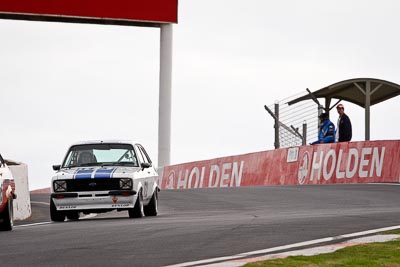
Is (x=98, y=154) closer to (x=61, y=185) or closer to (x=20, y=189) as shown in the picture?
(x=61, y=185)

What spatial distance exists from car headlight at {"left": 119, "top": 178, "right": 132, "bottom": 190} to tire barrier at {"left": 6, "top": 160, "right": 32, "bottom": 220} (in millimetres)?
2976

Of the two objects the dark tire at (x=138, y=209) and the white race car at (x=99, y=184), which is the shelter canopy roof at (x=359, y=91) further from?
the dark tire at (x=138, y=209)

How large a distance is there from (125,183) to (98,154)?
1181mm

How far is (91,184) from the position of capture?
20.1 metres

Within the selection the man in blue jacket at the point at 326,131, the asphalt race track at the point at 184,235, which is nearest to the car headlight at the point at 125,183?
the asphalt race track at the point at 184,235

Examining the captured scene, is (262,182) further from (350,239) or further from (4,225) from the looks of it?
(350,239)

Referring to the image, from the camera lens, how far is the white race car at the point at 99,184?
20016 mm

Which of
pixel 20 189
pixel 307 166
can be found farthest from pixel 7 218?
pixel 307 166

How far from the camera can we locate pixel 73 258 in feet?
39.4

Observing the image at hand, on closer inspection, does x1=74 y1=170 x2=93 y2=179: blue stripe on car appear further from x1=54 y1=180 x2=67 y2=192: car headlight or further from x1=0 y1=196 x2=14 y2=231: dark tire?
x1=0 y1=196 x2=14 y2=231: dark tire

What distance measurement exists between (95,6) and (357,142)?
1410 cm

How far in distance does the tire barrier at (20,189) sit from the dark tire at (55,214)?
1.99m

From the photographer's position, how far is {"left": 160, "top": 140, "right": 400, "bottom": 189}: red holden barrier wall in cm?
3072

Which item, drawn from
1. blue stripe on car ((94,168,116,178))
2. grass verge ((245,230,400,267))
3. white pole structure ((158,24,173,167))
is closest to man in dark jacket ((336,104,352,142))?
blue stripe on car ((94,168,116,178))
